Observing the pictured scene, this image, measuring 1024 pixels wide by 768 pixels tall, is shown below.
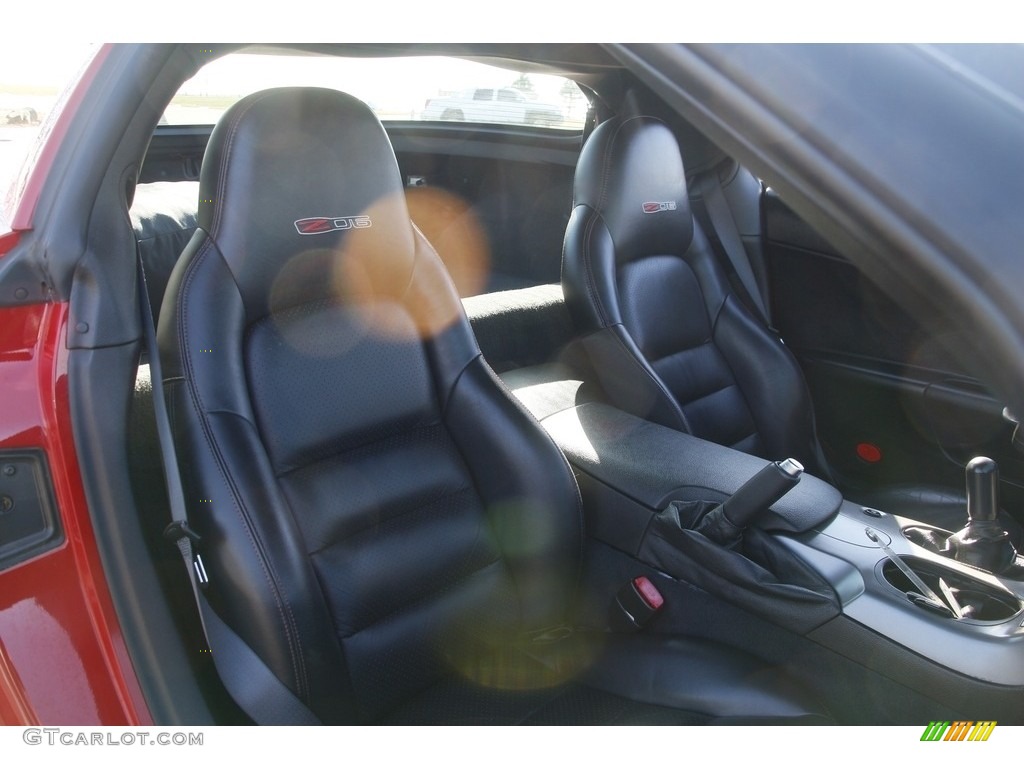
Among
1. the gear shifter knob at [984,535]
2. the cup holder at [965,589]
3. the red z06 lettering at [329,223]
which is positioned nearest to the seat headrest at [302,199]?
the red z06 lettering at [329,223]

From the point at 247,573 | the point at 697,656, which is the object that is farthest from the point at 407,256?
the point at 697,656

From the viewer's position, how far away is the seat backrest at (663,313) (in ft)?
7.34

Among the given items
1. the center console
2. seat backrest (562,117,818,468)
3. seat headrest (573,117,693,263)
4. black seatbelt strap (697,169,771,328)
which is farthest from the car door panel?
the center console

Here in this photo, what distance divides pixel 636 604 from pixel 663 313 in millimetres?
1058

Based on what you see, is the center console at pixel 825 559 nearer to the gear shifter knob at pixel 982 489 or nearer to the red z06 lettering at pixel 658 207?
the gear shifter knob at pixel 982 489

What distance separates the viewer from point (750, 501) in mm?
1505

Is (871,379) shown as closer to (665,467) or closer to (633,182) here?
(633,182)

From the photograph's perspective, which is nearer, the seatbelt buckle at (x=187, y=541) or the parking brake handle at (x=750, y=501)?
the seatbelt buckle at (x=187, y=541)

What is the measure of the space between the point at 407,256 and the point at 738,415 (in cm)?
137

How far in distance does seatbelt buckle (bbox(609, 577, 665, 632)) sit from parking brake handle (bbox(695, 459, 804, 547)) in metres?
0.19

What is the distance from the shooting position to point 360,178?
4.87 feet

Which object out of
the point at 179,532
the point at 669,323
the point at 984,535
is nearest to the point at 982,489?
the point at 984,535

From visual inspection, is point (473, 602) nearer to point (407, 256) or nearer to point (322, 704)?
point (322, 704)
